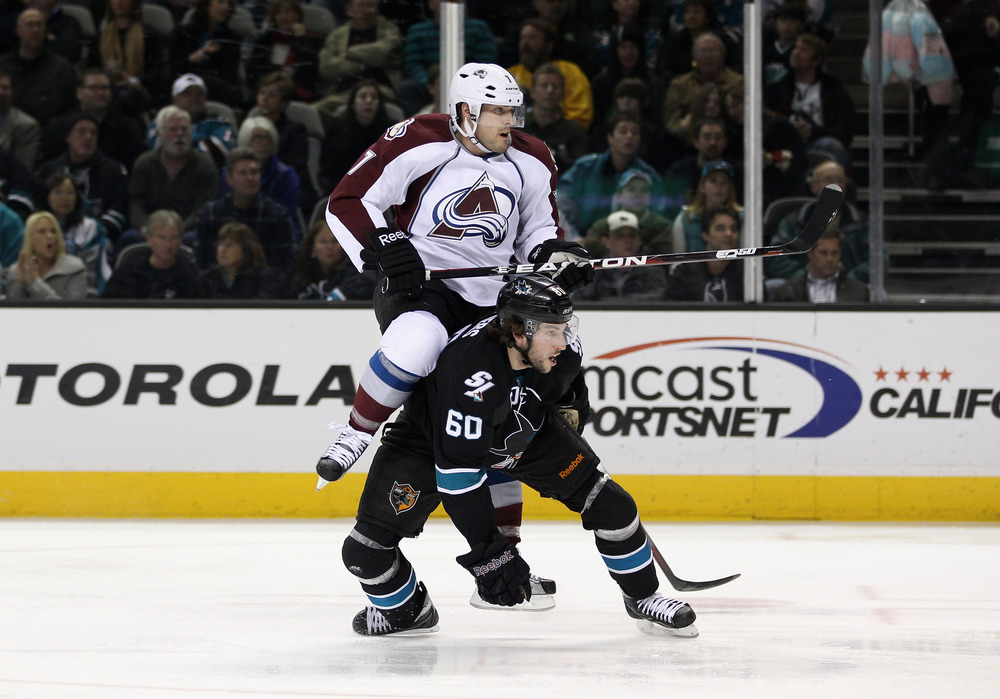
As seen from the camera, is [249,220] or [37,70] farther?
[37,70]

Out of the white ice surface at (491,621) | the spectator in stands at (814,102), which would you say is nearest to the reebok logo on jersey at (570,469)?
the white ice surface at (491,621)

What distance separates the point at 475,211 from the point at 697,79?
2.39 metres

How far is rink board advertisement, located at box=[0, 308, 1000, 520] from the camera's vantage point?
5320mm

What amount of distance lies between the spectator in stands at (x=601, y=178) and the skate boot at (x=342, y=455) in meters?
2.32

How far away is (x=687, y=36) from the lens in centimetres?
555

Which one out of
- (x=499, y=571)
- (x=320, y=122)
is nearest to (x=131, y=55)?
(x=320, y=122)

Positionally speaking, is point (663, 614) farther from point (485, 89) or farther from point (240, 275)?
point (240, 275)

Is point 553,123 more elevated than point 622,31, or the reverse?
point 622,31

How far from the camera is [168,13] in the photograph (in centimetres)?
566

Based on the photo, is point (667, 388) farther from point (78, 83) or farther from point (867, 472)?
point (78, 83)

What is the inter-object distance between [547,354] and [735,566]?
1711 millimetres

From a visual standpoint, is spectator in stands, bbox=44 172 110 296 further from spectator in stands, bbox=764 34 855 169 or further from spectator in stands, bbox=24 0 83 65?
spectator in stands, bbox=764 34 855 169

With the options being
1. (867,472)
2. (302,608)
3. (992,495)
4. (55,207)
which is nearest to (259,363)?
(55,207)

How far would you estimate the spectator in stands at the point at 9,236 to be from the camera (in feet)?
17.8
